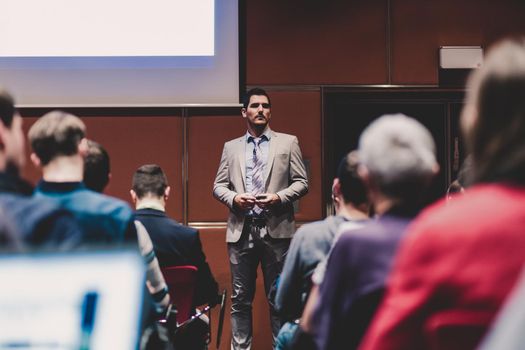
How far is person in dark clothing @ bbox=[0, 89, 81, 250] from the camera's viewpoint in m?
1.48

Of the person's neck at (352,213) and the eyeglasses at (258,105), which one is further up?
the eyeglasses at (258,105)

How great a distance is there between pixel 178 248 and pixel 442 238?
1938 millimetres

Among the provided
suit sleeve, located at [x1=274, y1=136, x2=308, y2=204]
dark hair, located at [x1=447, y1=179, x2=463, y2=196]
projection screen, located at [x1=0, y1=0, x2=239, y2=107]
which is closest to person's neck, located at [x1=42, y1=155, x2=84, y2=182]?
dark hair, located at [x1=447, y1=179, x2=463, y2=196]

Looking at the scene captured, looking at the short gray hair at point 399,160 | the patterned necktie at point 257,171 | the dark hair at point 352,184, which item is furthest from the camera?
the patterned necktie at point 257,171

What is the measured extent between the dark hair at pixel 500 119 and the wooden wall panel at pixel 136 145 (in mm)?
3668

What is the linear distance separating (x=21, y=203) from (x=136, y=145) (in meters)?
3.16

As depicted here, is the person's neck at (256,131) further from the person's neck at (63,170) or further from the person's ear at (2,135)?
the person's ear at (2,135)

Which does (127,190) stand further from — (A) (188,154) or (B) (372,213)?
(B) (372,213)

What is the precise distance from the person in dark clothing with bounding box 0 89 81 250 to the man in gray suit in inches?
88.4

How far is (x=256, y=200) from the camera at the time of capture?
12.6 ft

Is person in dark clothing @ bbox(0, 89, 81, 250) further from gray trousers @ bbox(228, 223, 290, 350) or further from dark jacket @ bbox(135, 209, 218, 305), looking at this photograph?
gray trousers @ bbox(228, 223, 290, 350)

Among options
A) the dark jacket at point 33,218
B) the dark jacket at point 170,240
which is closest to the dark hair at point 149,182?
the dark jacket at point 170,240

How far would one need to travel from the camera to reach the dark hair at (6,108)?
1544 millimetres

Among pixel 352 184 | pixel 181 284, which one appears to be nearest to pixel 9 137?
pixel 352 184
